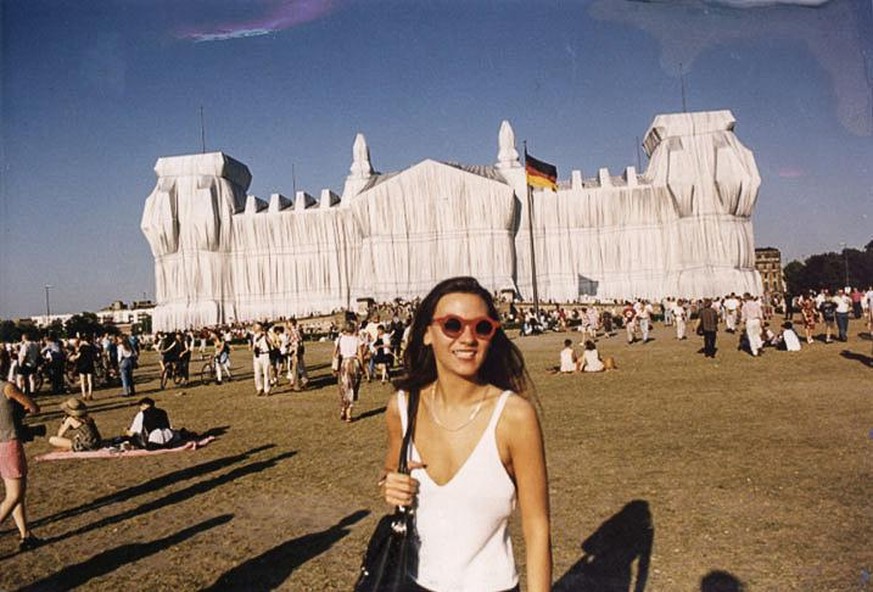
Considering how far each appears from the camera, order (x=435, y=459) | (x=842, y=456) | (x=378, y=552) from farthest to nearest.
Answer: (x=842, y=456), (x=435, y=459), (x=378, y=552)

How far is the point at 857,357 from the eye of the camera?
14727mm

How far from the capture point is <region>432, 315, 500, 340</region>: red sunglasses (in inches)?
83.7

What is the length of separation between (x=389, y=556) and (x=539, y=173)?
1426 inches

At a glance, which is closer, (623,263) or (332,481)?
(332,481)

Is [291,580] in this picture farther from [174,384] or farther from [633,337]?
[633,337]

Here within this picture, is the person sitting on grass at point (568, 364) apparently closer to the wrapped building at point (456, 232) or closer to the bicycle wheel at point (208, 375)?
the bicycle wheel at point (208, 375)

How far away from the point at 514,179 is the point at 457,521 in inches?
2344

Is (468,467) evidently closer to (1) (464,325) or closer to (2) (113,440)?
(1) (464,325)

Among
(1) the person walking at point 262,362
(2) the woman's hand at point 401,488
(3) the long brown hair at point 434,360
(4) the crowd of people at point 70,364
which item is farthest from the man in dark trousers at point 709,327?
(2) the woman's hand at point 401,488

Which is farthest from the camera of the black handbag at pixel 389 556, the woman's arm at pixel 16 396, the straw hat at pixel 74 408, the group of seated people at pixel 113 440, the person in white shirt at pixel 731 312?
the person in white shirt at pixel 731 312

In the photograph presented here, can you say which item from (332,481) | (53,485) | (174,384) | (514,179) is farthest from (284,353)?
(514,179)

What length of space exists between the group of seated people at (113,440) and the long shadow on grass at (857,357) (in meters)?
13.3

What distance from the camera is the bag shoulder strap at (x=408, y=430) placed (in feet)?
6.93

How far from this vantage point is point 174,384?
18766 millimetres
